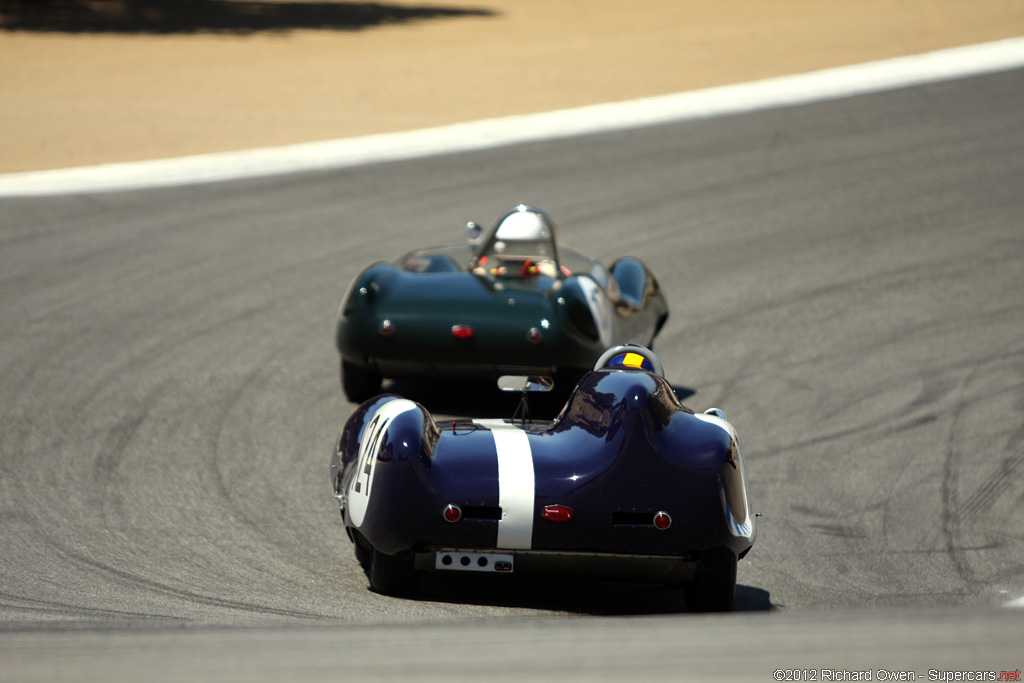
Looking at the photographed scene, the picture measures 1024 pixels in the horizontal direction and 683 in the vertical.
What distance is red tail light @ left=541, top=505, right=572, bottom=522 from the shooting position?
458 cm

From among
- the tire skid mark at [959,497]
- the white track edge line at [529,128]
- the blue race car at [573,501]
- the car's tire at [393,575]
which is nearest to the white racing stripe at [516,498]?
the blue race car at [573,501]

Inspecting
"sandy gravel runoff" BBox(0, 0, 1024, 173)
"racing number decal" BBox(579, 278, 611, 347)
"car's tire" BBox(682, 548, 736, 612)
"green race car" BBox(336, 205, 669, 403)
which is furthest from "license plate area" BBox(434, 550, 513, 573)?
"sandy gravel runoff" BBox(0, 0, 1024, 173)

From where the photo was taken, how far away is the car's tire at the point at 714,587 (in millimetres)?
4723

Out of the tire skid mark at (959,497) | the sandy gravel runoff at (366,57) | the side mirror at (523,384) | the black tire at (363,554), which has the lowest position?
the sandy gravel runoff at (366,57)

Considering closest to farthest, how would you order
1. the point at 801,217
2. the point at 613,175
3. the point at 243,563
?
1. the point at 243,563
2. the point at 801,217
3. the point at 613,175

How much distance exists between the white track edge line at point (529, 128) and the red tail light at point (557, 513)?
1191 cm

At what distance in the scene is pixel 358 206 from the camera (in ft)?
48.5

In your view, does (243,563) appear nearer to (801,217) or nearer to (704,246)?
(704,246)

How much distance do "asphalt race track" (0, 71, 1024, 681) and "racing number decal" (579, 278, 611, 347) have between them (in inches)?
34.4

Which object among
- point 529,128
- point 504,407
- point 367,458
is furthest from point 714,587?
point 529,128

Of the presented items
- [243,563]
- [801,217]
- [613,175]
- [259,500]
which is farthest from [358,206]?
[243,563]

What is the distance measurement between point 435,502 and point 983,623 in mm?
2141

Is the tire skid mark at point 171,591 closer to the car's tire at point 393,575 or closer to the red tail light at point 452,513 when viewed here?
the car's tire at point 393,575

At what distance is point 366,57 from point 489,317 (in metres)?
18.0
